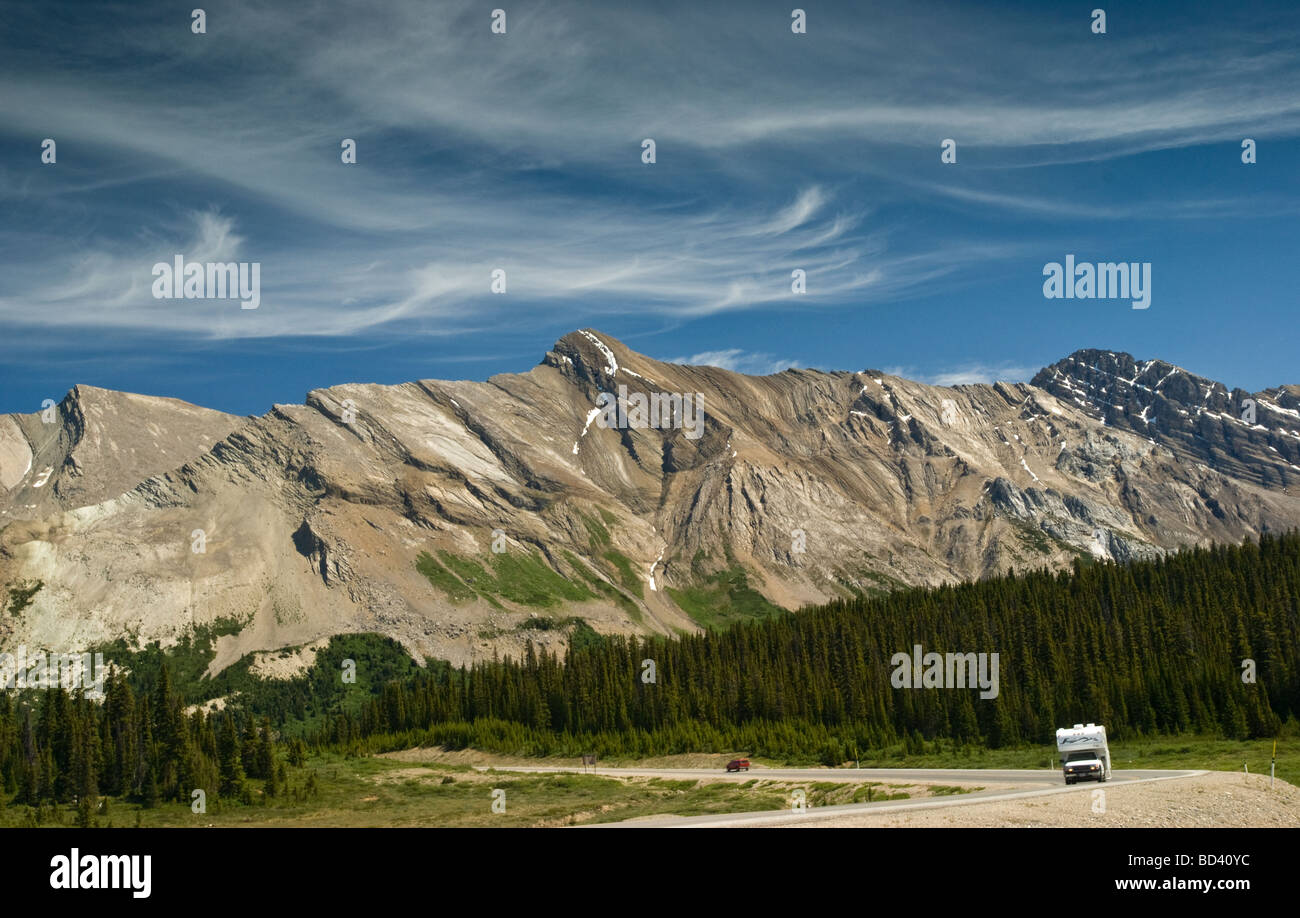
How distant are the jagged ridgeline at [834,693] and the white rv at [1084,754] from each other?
136 feet

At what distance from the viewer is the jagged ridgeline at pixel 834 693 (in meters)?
91.8

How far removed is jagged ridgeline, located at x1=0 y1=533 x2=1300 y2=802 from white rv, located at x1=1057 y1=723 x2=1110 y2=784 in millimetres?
41527

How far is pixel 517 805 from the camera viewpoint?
242ft

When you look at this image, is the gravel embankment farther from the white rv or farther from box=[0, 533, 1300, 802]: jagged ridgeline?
box=[0, 533, 1300, 802]: jagged ridgeline

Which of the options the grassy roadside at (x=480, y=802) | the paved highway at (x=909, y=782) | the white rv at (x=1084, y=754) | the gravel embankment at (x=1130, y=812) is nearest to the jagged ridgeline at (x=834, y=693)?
the grassy roadside at (x=480, y=802)

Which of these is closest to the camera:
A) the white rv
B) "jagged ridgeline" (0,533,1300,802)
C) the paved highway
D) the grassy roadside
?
the paved highway

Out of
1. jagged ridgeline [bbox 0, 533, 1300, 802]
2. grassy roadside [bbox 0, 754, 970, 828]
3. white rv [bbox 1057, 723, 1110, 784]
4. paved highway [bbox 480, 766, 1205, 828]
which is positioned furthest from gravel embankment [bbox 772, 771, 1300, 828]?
jagged ridgeline [bbox 0, 533, 1300, 802]

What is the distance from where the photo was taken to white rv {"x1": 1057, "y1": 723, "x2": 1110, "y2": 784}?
193ft

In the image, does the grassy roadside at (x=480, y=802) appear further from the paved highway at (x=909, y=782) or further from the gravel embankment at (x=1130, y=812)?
the gravel embankment at (x=1130, y=812)
